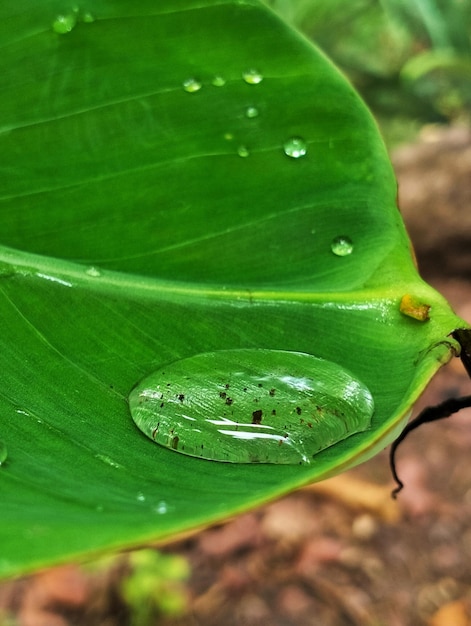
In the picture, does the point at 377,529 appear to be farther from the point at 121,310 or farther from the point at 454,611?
the point at 121,310

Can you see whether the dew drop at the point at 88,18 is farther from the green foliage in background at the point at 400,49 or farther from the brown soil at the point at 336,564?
the green foliage in background at the point at 400,49

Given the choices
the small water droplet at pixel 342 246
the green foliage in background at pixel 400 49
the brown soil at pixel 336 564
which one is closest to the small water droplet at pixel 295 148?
the small water droplet at pixel 342 246

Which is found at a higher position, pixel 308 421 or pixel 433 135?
pixel 308 421

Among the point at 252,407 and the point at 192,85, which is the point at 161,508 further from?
the point at 192,85

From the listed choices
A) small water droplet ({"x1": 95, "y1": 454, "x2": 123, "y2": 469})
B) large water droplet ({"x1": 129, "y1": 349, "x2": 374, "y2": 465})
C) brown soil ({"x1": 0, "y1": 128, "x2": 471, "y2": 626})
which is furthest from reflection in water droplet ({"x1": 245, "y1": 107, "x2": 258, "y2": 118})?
brown soil ({"x1": 0, "y1": 128, "x2": 471, "y2": 626})

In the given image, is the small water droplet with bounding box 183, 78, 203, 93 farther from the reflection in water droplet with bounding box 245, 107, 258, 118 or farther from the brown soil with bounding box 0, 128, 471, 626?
the brown soil with bounding box 0, 128, 471, 626

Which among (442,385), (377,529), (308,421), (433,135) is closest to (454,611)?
(377,529)

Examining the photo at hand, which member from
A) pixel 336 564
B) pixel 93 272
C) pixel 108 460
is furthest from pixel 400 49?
pixel 108 460
